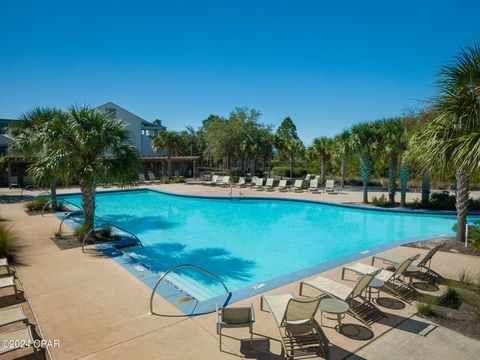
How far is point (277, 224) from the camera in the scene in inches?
543

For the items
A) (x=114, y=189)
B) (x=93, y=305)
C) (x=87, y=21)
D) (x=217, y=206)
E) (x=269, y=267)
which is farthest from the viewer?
(x=114, y=189)

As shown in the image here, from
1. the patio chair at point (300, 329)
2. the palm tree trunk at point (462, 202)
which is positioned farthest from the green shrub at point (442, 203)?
the patio chair at point (300, 329)

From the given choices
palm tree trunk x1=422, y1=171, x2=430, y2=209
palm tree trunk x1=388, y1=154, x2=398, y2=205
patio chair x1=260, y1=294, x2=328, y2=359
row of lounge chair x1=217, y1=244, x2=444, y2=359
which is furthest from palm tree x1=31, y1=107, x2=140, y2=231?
palm tree trunk x1=422, y1=171, x2=430, y2=209

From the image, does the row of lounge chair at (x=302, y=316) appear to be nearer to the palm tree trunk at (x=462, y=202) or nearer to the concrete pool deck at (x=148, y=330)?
the concrete pool deck at (x=148, y=330)

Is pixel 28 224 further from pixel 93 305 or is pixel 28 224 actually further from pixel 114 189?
pixel 114 189

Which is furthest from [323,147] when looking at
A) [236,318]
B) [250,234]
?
[236,318]

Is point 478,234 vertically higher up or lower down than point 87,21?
lower down

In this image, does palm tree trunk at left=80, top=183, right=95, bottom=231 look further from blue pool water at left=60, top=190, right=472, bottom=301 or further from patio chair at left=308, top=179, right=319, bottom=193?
patio chair at left=308, top=179, right=319, bottom=193

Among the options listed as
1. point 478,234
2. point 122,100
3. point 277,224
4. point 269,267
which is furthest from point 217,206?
point 122,100

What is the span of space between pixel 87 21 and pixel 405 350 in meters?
15.8

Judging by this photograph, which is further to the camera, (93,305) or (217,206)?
(217,206)

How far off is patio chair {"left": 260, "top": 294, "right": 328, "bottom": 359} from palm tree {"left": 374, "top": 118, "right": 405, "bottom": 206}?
42.4 feet

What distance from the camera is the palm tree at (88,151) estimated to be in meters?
8.52

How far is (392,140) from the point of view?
48.3 ft
